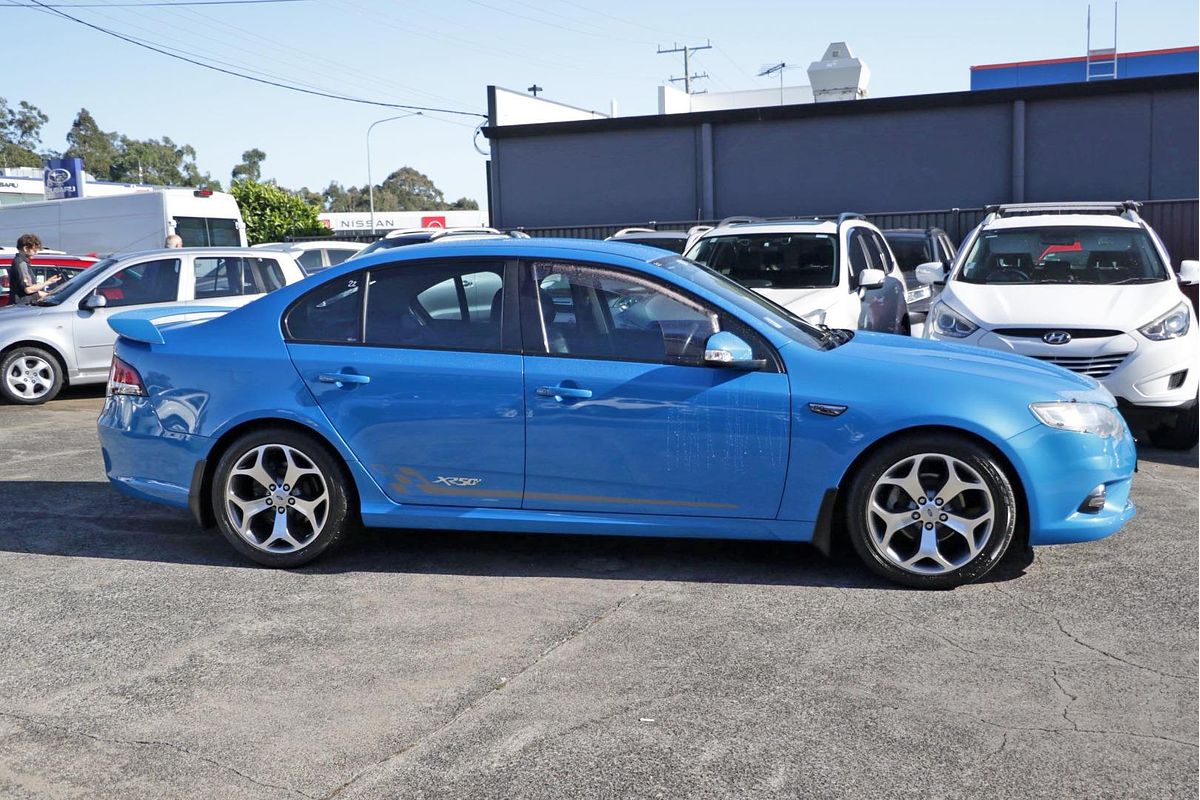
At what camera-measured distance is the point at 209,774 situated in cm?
363

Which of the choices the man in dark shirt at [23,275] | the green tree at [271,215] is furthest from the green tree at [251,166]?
the man in dark shirt at [23,275]

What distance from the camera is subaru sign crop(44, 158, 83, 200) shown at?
3728 centimetres

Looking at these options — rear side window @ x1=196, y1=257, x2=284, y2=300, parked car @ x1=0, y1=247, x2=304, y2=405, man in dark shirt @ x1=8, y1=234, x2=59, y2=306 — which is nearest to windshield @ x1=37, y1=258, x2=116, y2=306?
parked car @ x1=0, y1=247, x2=304, y2=405

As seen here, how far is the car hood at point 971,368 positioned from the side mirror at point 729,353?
1.62 feet

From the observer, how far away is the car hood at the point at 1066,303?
8516mm

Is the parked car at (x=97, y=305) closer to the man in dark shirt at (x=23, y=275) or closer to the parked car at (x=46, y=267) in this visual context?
the man in dark shirt at (x=23, y=275)

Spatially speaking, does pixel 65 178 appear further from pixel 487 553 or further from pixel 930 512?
pixel 930 512

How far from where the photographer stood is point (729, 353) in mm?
5285

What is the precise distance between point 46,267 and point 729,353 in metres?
13.2

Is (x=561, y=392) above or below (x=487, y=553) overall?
above

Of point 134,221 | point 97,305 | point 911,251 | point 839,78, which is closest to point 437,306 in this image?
point 97,305

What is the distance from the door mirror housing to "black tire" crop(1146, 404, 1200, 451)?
32.2 ft

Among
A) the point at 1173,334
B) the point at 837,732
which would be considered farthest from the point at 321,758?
the point at 1173,334

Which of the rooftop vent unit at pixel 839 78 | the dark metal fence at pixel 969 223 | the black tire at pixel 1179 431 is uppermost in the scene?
the rooftop vent unit at pixel 839 78
